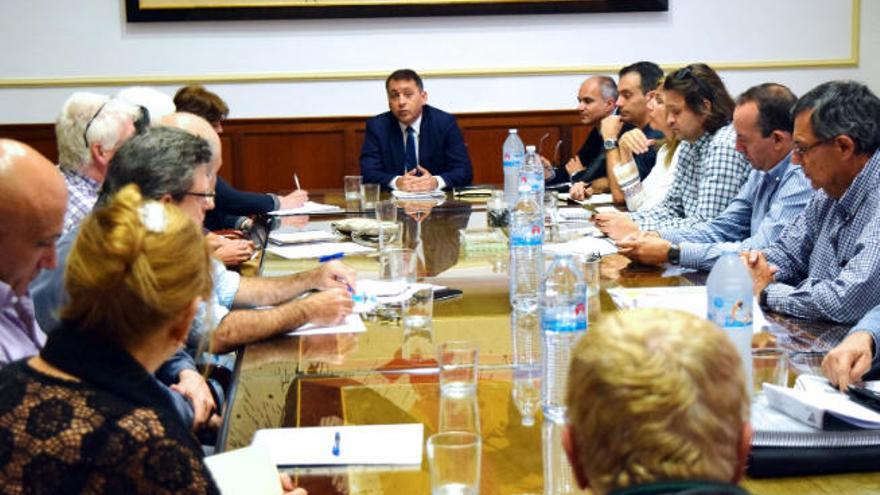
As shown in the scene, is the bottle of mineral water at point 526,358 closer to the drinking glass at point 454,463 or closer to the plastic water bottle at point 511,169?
the drinking glass at point 454,463

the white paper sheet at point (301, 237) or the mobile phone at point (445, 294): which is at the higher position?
the white paper sheet at point (301, 237)

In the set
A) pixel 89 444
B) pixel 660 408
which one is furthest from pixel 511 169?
pixel 660 408

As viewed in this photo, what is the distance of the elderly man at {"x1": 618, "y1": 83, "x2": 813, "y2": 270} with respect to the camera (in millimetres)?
2992

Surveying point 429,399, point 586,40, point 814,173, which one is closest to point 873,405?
point 429,399

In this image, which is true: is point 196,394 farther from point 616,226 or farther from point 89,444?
Result: point 616,226

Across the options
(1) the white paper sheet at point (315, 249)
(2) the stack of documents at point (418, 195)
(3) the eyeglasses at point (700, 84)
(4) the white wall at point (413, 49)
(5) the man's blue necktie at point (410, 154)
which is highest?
(4) the white wall at point (413, 49)

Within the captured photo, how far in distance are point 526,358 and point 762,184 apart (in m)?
1.56

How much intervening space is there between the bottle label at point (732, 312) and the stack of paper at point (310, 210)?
109 inches

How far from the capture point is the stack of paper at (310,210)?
14.4 feet

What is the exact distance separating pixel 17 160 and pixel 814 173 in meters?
1.78

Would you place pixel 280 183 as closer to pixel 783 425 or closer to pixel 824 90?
pixel 824 90

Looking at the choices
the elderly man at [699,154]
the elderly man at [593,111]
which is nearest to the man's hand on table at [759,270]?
the elderly man at [699,154]

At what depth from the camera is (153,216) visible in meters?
1.37

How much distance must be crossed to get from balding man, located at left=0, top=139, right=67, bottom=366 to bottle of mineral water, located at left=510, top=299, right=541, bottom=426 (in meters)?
0.90
